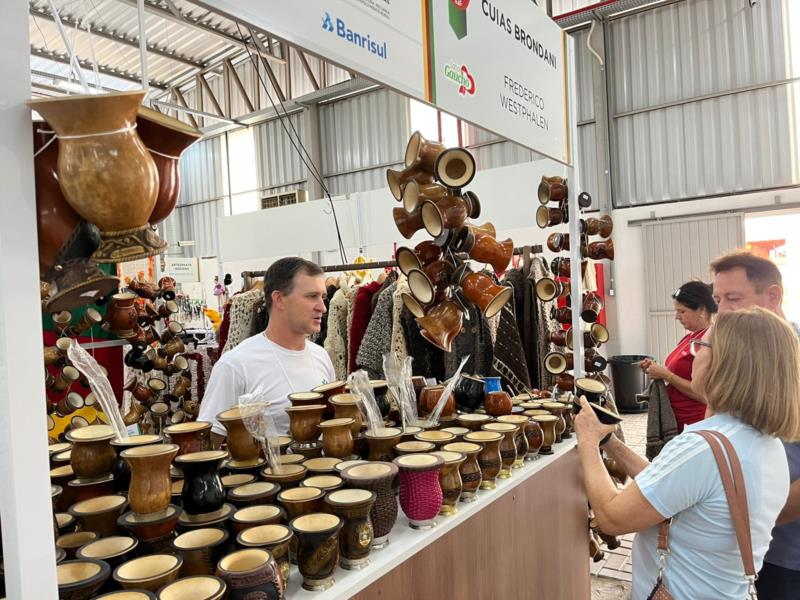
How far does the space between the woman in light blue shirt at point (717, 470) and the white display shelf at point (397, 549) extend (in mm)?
321

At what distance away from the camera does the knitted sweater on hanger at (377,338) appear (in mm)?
3299

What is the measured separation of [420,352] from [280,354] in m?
1.12

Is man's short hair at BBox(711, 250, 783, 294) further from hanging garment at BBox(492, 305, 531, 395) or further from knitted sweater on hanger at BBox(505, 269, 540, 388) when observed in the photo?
knitted sweater on hanger at BBox(505, 269, 540, 388)

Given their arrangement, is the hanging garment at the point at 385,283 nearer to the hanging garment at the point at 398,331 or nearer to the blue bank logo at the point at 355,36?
the hanging garment at the point at 398,331

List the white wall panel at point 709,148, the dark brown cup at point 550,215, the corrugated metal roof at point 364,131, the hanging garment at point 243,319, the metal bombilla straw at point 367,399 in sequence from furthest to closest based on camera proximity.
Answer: the corrugated metal roof at point 364,131 < the white wall panel at point 709,148 < the hanging garment at point 243,319 < the dark brown cup at point 550,215 < the metal bombilla straw at point 367,399

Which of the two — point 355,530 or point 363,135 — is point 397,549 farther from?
point 363,135

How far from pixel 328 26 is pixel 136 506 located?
3.29 feet

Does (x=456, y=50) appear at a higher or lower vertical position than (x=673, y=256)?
higher

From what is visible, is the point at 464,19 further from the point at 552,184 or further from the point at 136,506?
the point at 136,506

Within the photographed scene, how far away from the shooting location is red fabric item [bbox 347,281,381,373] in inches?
143

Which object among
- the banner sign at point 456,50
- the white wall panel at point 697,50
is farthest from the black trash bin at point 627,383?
the banner sign at point 456,50

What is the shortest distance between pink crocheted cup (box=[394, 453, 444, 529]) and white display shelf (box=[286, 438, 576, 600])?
3cm

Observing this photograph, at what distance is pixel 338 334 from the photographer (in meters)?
3.89

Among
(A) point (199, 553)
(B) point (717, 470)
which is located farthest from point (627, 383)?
(A) point (199, 553)
